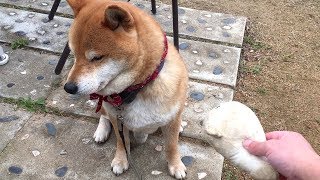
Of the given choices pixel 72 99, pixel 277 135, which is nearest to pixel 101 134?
pixel 72 99

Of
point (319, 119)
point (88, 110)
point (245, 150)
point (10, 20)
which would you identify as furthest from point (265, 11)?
point (245, 150)

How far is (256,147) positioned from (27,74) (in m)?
2.26

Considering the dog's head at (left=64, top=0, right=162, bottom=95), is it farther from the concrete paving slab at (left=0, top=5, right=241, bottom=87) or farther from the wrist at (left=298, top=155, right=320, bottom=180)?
the concrete paving slab at (left=0, top=5, right=241, bottom=87)

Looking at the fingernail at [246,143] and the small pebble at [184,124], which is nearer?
the fingernail at [246,143]

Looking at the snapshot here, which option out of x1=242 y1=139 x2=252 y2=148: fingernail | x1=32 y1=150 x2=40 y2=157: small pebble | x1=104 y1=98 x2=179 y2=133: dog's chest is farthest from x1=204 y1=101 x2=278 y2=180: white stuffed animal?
x1=32 y1=150 x2=40 y2=157: small pebble

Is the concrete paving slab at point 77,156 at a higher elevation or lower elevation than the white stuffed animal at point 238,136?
lower

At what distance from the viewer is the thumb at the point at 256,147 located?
1826 mm

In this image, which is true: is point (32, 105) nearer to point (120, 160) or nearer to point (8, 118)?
point (8, 118)

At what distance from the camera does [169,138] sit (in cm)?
261

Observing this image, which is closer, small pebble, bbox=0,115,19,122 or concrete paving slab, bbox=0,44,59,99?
small pebble, bbox=0,115,19,122

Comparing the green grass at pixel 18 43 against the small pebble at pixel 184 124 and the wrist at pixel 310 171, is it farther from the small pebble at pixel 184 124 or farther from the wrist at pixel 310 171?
the wrist at pixel 310 171

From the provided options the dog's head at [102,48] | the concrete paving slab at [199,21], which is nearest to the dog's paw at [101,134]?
the dog's head at [102,48]

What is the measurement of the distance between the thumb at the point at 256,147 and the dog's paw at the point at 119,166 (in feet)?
3.43

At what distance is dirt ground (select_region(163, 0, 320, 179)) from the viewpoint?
10.6 feet
